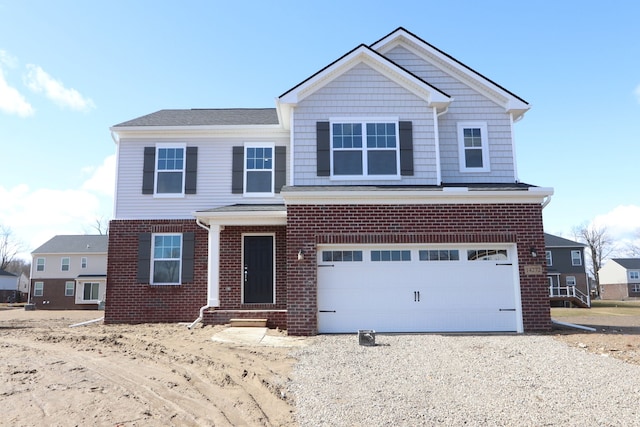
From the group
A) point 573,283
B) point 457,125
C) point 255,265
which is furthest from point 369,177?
point 573,283

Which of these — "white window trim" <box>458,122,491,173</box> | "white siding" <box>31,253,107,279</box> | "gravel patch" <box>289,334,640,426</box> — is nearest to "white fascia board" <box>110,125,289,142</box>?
"white window trim" <box>458,122,491,173</box>

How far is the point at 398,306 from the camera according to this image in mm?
11234

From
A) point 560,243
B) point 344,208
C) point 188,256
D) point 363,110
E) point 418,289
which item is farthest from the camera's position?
point 560,243

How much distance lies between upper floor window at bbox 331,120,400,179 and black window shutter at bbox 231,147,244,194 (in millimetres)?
3507

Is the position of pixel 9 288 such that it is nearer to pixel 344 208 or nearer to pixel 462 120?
pixel 344 208

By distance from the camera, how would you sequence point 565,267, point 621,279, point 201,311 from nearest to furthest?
1. point 201,311
2. point 565,267
3. point 621,279

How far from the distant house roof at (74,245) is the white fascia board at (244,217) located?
27028 millimetres

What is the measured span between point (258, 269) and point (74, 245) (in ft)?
96.3

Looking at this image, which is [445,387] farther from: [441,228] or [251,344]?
[441,228]

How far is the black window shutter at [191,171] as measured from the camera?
49.1ft

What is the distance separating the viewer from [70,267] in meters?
37.1

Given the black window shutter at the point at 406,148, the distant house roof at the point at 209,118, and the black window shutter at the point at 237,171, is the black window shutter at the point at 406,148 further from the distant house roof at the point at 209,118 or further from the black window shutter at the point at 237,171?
the black window shutter at the point at 237,171

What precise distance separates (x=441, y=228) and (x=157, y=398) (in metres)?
7.67

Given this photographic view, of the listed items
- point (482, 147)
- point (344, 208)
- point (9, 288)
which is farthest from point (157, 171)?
point (9, 288)
